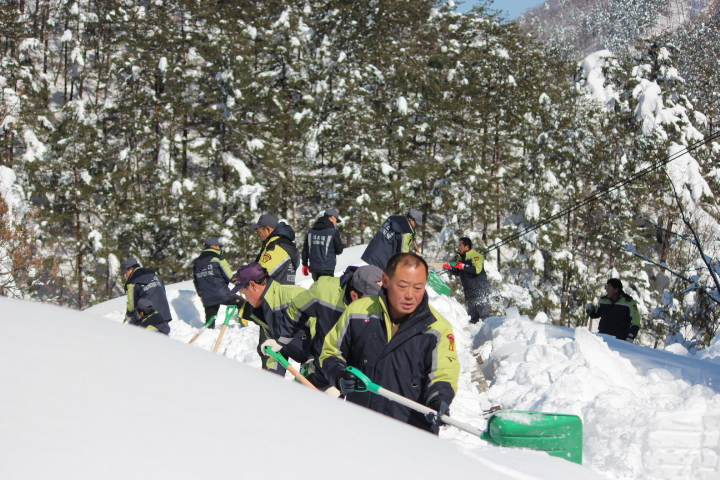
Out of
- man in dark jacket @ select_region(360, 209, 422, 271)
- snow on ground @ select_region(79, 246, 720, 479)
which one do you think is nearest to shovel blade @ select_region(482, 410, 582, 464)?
snow on ground @ select_region(79, 246, 720, 479)

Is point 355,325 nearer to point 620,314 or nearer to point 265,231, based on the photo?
point 265,231

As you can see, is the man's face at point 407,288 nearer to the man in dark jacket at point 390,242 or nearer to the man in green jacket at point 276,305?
the man in green jacket at point 276,305

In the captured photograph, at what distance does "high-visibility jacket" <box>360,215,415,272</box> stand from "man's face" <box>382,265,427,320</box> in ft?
15.7

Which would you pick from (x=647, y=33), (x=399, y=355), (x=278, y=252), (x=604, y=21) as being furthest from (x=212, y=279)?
(x=604, y=21)

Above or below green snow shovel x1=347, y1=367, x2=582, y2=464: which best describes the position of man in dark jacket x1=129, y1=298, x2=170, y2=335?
below

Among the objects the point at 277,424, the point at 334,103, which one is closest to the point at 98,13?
the point at 334,103

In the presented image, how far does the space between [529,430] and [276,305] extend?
2.15 m

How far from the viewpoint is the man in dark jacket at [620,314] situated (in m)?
7.81

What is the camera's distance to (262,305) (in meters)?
4.23

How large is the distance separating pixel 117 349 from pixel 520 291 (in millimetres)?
20248

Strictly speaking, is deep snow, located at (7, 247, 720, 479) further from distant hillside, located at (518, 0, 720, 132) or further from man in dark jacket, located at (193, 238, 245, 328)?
distant hillside, located at (518, 0, 720, 132)

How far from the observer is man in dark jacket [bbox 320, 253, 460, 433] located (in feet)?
9.05

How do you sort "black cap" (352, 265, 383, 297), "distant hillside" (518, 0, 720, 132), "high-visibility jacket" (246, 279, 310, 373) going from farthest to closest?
"distant hillside" (518, 0, 720, 132), "high-visibility jacket" (246, 279, 310, 373), "black cap" (352, 265, 383, 297)

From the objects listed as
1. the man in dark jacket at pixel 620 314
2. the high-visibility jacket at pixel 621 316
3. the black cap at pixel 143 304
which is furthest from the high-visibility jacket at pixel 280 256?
the high-visibility jacket at pixel 621 316
